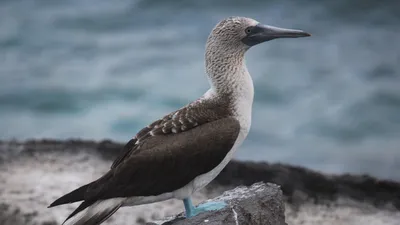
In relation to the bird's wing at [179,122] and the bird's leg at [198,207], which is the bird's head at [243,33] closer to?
the bird's wing at [179,122]

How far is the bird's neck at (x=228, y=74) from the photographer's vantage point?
9023 millimetres

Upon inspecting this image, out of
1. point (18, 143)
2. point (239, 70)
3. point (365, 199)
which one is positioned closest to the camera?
point (239, 70)

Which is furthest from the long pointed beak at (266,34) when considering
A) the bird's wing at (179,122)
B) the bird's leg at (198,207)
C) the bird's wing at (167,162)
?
the bird's leg at (198,207)

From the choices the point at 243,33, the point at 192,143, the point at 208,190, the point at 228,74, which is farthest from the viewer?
the point at 208,190

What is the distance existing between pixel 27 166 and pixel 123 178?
799 centimetres

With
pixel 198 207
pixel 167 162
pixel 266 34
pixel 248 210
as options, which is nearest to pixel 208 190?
pixel 248 210

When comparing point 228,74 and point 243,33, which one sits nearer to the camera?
point 228,74

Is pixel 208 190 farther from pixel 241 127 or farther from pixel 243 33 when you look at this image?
pixel 243 33

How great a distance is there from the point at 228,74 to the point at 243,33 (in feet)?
1.62

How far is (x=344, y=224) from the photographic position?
14031mm

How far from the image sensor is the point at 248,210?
31.7 ft

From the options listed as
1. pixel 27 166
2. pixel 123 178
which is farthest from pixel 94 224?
pixel 27 166

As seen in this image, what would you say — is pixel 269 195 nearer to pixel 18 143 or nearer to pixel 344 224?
pixel 344 224

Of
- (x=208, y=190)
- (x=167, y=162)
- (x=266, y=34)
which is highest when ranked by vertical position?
(x=266, y=34)
